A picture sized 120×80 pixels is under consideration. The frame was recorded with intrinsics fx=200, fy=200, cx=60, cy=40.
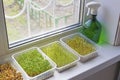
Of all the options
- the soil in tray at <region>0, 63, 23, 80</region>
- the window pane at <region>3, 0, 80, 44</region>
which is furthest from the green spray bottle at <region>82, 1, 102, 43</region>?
the soil in tray at <region>0, 63, 23, 80</region>

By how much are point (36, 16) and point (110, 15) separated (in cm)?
35

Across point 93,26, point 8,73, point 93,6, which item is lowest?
point 8,73

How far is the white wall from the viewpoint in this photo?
892mm

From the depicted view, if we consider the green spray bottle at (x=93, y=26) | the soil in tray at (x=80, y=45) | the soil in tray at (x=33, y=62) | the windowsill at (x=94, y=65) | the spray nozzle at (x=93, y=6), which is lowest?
the windowsill at (x=94, y=65)

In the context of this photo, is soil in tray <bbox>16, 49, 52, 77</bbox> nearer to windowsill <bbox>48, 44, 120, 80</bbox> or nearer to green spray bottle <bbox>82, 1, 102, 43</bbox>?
windowsill <bbox>48, 44, 120, 80</bbox>

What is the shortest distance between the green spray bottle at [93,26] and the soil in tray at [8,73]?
1.30ft

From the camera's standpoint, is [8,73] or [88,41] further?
[88,41]

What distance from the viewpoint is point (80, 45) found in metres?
0.95

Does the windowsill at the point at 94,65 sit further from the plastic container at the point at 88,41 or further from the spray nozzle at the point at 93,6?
the spray nozzle at the point at 93,6

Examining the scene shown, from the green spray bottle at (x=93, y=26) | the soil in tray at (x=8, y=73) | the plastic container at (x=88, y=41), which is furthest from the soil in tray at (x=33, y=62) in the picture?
the green spray bottle at (x=93, y=26)

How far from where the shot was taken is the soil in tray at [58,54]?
2.83 feet

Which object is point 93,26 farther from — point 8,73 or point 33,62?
point 8,73

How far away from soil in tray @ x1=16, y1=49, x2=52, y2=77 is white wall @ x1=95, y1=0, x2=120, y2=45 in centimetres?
35

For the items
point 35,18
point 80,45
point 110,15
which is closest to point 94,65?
point 80,45
